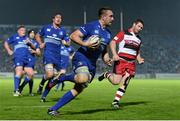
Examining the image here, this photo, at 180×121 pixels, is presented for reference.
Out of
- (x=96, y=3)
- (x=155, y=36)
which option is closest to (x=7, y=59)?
(x=96, y=3)

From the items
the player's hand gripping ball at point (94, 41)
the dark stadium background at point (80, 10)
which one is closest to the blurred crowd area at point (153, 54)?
the dark stadium background at point (80, 10)

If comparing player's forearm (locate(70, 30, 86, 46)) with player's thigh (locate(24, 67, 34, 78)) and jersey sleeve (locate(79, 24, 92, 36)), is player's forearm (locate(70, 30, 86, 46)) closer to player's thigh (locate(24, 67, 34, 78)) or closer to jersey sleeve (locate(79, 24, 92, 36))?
jersey sleeve (locate(79, 24, 92, 36))

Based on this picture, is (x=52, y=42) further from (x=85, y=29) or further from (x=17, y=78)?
(x=85, y=29)

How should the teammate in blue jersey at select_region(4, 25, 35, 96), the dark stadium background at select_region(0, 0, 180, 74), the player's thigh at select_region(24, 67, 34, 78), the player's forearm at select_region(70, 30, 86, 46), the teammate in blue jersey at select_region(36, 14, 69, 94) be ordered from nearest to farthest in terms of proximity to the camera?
the player's forearm at select_region(70, 30, 86, 46) < the teammate in blue jersey at select_region(36, 14, 69, 94) < the teammate in blue jersey at select_region(4, 25, 35, 96) < the player's thigh at select_region(24, 67, 34, 78) < the dark stadium background at select_region(0, 0, 180, 74)

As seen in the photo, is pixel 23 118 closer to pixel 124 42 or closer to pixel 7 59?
pixel 124 42

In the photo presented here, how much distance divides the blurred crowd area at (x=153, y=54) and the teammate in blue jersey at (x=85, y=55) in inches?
1868

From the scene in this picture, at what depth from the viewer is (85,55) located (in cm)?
873

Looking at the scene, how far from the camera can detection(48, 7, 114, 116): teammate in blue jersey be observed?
834 centimetres

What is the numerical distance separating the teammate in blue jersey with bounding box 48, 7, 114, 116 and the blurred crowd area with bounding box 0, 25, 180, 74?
156 feet

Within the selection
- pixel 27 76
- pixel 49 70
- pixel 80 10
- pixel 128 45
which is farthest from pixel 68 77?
pixel 80 10

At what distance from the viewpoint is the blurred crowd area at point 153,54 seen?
5719 cm

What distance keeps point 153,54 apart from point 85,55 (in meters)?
53.5

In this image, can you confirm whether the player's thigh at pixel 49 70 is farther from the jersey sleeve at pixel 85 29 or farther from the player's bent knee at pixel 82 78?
the player's bent knee at pixel 82 78

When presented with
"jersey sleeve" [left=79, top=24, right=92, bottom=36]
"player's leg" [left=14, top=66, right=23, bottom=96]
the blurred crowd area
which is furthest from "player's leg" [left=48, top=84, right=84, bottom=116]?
the blurred crowd area
